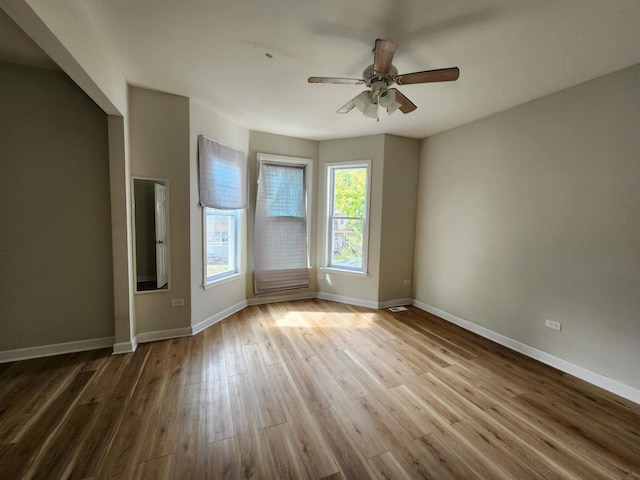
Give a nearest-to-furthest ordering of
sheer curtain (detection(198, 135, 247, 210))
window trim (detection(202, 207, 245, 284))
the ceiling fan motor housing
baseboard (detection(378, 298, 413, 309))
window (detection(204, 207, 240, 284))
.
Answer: the ceiling fan motor housing < sheer curtain (detection(198, 135, 247, 210)) < window trim (detection(202, 207, 245, 284)) < window (detection(204, 207, 240, 284)) < baseboard (detection(378, 298, 413, 309))

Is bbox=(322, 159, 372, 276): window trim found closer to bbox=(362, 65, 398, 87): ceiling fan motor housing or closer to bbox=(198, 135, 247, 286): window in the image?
bbox=(198, 135, 247, 286): window

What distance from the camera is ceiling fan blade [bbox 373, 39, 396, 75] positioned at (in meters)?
1.58

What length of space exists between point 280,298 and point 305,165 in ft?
7.56

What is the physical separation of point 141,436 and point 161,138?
270 centimetres

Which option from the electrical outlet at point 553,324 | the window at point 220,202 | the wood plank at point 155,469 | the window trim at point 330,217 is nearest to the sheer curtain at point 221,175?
the window at point 220,202

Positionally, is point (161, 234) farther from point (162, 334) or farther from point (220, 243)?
point (162, 334)

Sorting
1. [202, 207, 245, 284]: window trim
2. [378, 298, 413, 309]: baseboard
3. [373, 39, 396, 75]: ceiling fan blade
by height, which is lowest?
[378, 298, 413, 309]: baseboard

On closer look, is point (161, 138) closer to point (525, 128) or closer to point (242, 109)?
point (242, 109)

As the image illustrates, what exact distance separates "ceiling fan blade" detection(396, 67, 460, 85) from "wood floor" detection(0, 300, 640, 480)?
7.89ft

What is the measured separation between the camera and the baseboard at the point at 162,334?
279 centimetres

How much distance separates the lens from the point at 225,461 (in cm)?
147

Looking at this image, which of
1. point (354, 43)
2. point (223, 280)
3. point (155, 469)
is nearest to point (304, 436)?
point (155, 469)

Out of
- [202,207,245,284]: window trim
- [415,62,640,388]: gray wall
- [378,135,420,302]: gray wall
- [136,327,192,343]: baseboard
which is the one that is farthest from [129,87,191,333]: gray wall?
[415,62,640,388]: gray wall

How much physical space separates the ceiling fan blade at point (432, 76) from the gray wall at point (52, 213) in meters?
2.93
